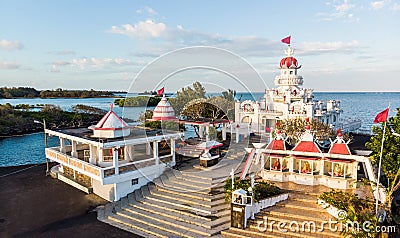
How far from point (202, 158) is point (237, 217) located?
519 cm

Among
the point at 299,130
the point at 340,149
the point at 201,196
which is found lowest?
the point at 201,196

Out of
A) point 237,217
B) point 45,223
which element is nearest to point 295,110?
point 237,217

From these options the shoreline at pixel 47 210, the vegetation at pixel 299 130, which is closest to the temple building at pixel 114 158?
the shoreline at pixel 47 210

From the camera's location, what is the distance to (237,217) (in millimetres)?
10289

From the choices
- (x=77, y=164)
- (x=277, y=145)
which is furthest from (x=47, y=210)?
(x=277, y=145)

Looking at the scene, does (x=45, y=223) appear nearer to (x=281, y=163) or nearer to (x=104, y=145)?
(x=104, y=145)

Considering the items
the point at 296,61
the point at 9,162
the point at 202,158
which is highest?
the point at 296,61

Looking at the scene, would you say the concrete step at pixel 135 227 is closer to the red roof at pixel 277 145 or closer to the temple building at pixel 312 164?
the temple building at pixel 312 164

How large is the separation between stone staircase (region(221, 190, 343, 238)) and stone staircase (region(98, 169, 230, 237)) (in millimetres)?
955

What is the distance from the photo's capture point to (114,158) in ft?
43.6

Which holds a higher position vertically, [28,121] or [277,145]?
[277,145]

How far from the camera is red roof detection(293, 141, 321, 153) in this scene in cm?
1307

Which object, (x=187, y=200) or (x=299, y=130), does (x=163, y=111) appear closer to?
(x=187, y=200)

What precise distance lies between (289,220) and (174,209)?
4580 millimetres
